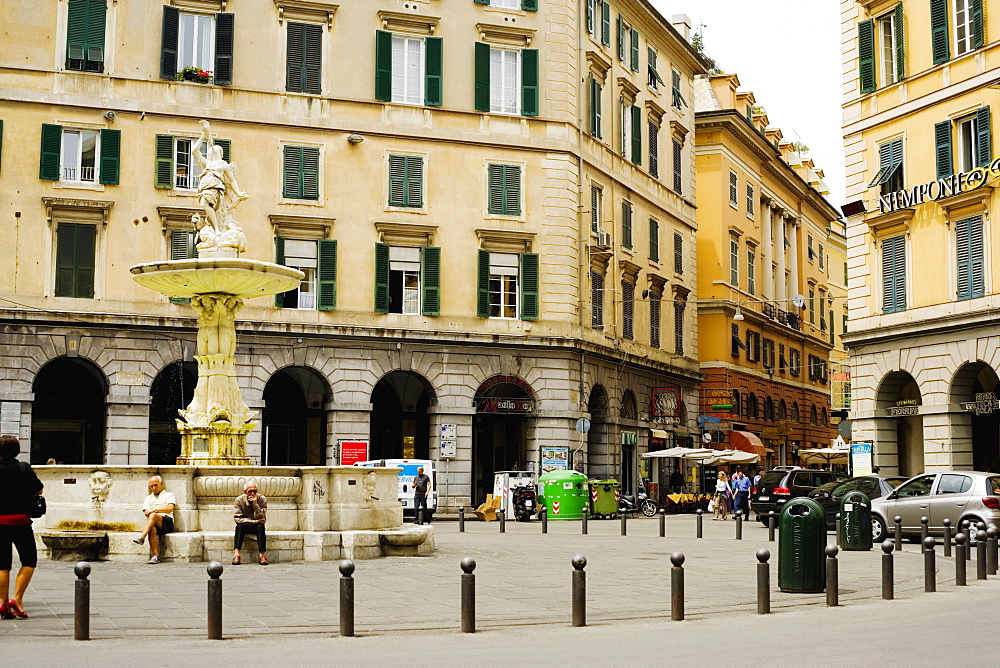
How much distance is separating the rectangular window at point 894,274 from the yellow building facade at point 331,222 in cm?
932

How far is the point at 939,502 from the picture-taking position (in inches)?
994

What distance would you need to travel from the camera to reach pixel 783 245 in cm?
6588

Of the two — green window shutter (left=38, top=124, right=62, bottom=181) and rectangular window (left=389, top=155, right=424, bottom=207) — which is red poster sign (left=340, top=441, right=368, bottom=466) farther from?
green window shutter (left=38, top=124, right=62, bottom=181)

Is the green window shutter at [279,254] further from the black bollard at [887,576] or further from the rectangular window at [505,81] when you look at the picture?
the black bollard at [887,576]

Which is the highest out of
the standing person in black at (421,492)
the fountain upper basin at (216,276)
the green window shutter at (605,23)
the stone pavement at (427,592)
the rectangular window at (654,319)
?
the green window shutter at (605,23)

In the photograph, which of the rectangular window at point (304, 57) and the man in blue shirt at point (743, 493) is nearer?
the man in blue shirt at point (743, 493)

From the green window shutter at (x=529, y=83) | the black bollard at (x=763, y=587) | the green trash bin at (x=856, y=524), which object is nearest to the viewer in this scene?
the black bollard at (x=763, y=587)

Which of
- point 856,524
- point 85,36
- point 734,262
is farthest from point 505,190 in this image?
point 734,262

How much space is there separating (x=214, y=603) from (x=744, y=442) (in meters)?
44.7

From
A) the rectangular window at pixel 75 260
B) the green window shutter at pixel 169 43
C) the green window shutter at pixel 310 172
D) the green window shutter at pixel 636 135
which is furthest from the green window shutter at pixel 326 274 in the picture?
the green window shutter at pixel 636 135

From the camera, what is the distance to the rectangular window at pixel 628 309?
1754 inches

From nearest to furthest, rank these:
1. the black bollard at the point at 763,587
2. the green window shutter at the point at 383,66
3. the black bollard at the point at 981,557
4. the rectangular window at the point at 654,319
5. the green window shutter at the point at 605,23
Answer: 1. the black bollard at the point at 763,587
2. the black bollard at the point at 981,557
3. the green window shutter at the point at 383,66
4. the green window shutter at the point at 605,23
5. the rectangular window at the point at 654,319

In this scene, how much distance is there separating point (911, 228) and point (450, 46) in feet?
48.6

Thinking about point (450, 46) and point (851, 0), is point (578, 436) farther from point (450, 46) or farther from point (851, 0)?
point (851, 0)
